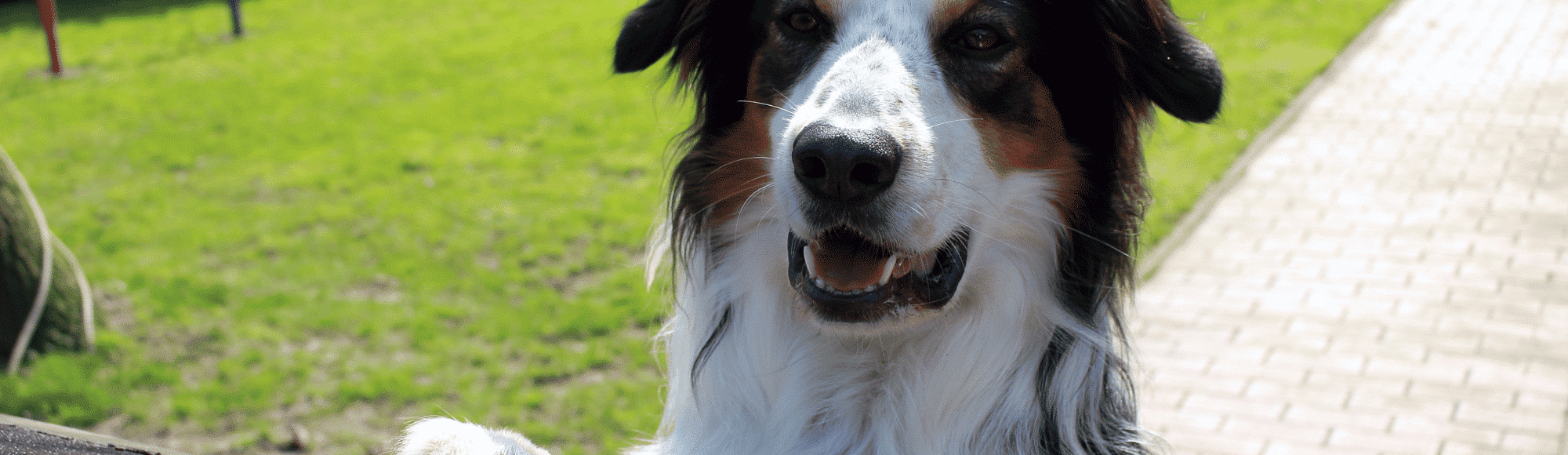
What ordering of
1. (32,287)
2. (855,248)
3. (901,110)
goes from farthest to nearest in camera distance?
(32,287) < (855,248) < (901,110)

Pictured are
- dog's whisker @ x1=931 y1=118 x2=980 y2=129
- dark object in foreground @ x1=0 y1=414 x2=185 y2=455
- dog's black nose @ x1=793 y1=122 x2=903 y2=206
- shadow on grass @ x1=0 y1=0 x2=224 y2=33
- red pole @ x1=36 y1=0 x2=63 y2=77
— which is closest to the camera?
dark object in foreground @ x1=0 y1=414 x2=185 y2=455

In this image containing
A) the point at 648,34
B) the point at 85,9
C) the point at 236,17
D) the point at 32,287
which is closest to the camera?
the point at 648,34

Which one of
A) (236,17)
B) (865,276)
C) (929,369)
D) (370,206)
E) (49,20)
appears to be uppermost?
(49,20)

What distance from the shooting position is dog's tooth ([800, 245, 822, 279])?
2.45 metres

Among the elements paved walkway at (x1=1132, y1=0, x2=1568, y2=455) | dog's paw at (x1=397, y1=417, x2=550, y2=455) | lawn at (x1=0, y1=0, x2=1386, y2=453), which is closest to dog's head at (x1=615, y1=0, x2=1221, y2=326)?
lawn at (x1=0, y1=0, x2=1386, y2=453)

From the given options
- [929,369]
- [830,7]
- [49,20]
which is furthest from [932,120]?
[49,20]

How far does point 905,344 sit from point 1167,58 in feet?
2.92

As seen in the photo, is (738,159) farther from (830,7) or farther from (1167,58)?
(1167,58)

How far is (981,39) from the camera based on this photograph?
253 cm

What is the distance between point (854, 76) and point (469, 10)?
1382 cm

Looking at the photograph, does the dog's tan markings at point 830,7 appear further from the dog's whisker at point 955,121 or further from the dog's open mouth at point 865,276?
the dog's open mouth at point 865,276

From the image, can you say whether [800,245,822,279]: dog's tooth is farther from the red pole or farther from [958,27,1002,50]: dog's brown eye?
the red pole

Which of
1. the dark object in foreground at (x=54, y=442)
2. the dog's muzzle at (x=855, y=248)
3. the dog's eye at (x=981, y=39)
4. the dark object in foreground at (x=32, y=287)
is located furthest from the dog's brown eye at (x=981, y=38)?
the dark object in foreground at (x=32, y=287)

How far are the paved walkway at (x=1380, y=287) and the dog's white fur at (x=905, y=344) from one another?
2008mm
